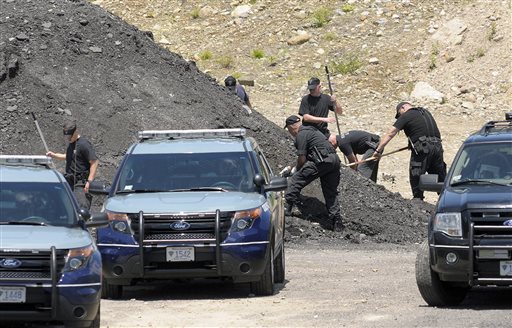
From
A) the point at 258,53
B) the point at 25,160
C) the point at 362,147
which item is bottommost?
the point at 258,53

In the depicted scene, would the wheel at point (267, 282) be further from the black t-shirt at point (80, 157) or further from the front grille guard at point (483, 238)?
the black t-shirt at point (80, 157)

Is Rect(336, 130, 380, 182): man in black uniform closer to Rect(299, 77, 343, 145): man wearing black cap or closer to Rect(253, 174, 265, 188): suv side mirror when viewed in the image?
Rect(299, 77, 343, 145): man wearing black cap

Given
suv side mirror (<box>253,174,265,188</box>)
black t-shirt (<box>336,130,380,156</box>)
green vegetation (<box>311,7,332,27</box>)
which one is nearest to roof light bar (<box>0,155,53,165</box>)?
suv side mirror (<box>253,174,265,188</box>)

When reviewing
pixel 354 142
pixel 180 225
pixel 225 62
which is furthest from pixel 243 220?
pixel 225 62

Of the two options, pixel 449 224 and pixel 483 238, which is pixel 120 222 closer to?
pixel 449 224

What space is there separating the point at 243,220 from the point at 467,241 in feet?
8.36

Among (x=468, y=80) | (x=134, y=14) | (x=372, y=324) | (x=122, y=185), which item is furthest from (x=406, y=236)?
(x=134, y=14)

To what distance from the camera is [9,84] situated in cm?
2397

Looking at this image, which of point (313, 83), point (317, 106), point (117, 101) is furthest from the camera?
point (117, 101)

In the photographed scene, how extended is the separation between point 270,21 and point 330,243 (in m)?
26.1

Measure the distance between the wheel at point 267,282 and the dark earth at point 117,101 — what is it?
20.3 feet

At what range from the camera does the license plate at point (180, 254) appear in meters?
15.3

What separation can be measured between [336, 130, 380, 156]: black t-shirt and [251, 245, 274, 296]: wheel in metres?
9.64

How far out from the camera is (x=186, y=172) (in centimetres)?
1664
